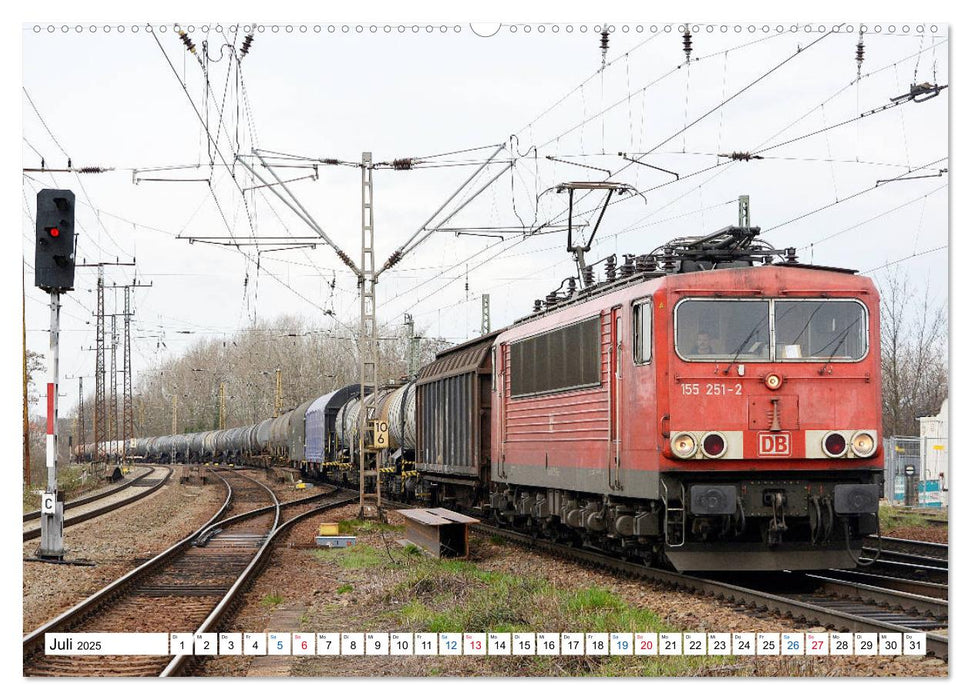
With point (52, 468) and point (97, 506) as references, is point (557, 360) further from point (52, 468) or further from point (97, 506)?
point (97, 506)

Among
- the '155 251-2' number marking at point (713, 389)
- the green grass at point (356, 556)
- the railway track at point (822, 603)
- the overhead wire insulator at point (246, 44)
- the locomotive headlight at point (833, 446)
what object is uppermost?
the overhead wire insulator at point (246, 44)

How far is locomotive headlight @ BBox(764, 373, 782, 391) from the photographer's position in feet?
42.2

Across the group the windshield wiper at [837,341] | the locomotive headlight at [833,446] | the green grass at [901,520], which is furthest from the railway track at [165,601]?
the green grass at [901,520]

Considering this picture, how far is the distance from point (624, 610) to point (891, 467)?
656 inches

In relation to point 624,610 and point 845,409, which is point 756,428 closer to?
point 845,409

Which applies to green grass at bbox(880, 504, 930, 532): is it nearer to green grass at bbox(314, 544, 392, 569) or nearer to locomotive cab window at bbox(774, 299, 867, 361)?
locomotive cab window at bbox(774, 299, 867, 361)

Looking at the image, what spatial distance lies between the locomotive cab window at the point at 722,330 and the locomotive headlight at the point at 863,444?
1.34m

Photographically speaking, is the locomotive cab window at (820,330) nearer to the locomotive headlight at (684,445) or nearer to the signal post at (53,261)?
the locomotive headlight at (684,445)

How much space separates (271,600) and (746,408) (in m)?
6.33

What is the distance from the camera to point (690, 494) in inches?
498

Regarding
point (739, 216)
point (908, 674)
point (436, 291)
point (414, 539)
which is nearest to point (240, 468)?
point (436, 291)

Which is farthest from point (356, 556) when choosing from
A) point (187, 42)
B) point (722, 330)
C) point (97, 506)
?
point (97, 506)

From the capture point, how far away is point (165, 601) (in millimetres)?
14320

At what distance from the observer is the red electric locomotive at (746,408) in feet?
42.1
